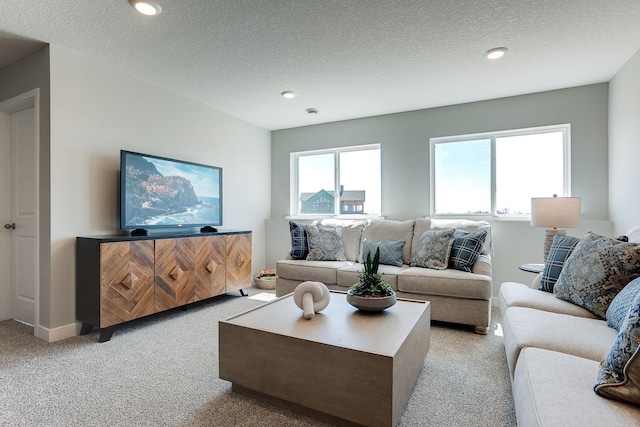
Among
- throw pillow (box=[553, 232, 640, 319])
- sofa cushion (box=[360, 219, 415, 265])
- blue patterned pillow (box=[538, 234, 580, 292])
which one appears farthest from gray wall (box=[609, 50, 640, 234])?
sofa cushion (box=[360, 219, 415, 265])

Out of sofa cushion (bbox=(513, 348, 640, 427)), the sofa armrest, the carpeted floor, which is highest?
the sofa armrest

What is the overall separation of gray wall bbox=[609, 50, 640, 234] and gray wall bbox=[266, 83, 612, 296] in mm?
131

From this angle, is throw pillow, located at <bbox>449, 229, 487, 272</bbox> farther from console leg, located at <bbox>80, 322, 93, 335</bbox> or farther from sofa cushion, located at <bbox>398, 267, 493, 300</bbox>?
console leg, located at <bbox>80, 322, 93, 335</bbox>

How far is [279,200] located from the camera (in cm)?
522

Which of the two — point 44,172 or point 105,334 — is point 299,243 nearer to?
point 105,334

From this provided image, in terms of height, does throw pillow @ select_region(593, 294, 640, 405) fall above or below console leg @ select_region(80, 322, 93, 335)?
above

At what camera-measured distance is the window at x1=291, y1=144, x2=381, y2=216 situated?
4.59 meters

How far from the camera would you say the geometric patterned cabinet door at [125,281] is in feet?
8.43

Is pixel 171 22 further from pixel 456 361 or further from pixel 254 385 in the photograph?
pixel 456 361

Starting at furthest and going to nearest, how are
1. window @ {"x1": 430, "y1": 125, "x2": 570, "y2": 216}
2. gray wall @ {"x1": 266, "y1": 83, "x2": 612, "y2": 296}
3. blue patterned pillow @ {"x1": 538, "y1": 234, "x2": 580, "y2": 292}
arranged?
window @ {"x1": 430, "y1": 125, "x2": 570, "y2": 216}
gray wall @ {"x1": 266, "y1": 83, "x2": 612, "y2": 296}
blue patterned pillow @ {"x1": 538, "y1": 234, "x2": 580, "y2": 292}

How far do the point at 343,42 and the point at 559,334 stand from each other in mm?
2380

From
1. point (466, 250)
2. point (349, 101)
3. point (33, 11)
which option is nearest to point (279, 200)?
point (349, 101)

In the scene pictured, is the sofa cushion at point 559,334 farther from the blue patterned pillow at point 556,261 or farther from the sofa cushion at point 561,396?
the blue patterned pillow at point 556,261

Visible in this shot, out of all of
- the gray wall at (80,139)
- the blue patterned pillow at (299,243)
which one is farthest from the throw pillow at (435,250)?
the gray wall at (80,139)
